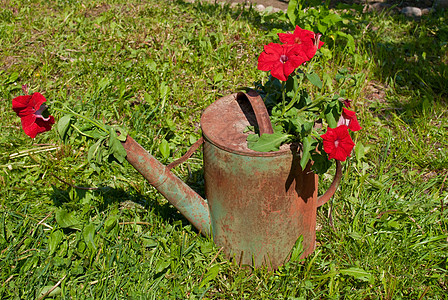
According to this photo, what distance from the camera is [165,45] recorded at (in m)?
3.56

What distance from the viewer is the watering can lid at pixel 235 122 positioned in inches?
68.4

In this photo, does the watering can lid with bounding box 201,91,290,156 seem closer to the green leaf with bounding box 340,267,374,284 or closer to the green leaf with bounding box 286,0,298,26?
the green leaf with bounding box 340,267,374,284

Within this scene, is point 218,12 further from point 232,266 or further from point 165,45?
point 232,266

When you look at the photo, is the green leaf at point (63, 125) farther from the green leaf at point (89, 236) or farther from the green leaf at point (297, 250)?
the green leaf at point (297, 250)

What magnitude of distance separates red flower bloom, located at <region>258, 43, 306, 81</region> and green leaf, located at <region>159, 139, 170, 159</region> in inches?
48.0

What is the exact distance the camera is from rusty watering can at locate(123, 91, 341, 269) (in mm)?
1763

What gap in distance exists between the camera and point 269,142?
5.59 ft

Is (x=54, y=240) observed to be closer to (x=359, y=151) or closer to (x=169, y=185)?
(x=169, y=185)

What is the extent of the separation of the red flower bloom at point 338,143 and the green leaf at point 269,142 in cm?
20

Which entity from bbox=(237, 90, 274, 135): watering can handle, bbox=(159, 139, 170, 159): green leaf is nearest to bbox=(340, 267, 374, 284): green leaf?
bbox=(237, 90, 274, 135): watering can handle

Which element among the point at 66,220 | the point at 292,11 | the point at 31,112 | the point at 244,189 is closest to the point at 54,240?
the point at 66,220

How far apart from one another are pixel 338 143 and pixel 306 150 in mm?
119

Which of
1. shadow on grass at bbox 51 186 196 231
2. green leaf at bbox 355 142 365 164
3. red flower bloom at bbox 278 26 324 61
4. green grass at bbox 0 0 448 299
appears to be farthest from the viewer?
green leaf at bbox 355 142 365 164

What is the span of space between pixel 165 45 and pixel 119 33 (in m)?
0.45
